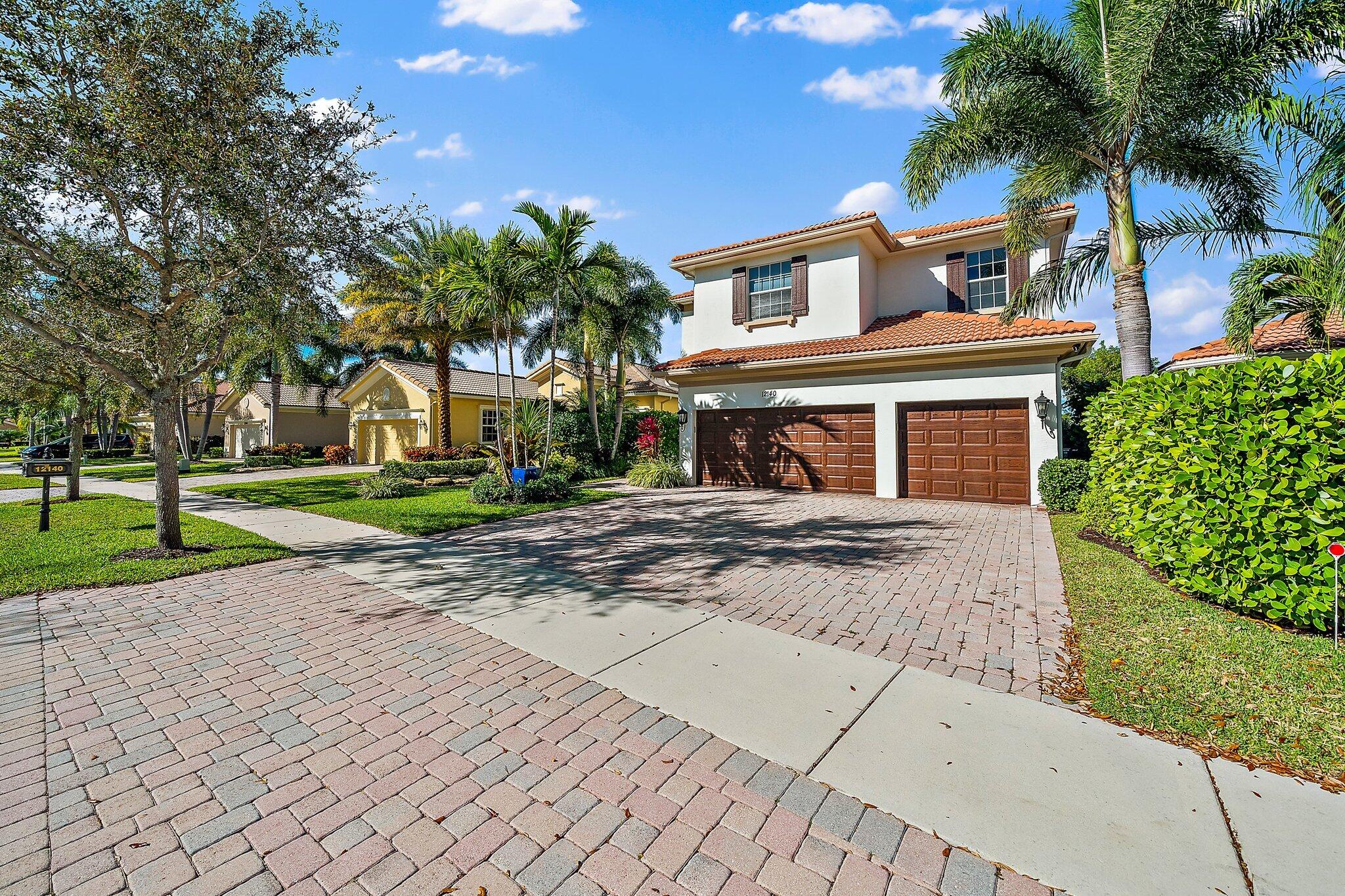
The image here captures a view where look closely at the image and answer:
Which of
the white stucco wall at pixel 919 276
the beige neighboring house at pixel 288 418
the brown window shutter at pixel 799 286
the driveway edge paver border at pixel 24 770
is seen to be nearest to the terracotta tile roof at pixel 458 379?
the beige neighboring house at pixel 288 418

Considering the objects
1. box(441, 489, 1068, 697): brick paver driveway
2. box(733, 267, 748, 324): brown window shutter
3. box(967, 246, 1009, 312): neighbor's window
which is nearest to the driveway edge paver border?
box(441, 489, 1068, 697): brick paver driveway

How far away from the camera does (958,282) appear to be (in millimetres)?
14477

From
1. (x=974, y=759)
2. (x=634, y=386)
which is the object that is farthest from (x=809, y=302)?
(x=634, y=386)

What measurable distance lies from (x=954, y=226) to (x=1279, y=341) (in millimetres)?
7414

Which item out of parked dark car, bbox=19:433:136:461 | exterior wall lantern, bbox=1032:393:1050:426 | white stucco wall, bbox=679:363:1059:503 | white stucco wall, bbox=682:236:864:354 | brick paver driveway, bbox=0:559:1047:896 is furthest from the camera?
parked dark car, bbox=19:433:136:461

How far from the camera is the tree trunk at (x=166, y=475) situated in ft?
23.8

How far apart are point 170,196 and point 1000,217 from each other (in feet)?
52.8

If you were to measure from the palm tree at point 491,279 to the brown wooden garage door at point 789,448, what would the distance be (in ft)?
18.5

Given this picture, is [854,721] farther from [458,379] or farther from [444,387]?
[458,379]

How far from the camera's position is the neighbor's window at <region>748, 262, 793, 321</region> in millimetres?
15531

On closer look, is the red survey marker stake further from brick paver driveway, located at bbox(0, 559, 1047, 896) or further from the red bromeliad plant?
the red bromeliad plant

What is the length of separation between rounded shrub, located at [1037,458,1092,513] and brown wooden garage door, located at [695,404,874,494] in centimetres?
349

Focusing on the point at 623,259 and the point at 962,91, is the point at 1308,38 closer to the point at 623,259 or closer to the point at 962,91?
the point at 962,91

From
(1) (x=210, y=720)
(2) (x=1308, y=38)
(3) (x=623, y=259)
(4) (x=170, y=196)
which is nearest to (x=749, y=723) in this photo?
(1) (x=210, y=720)
